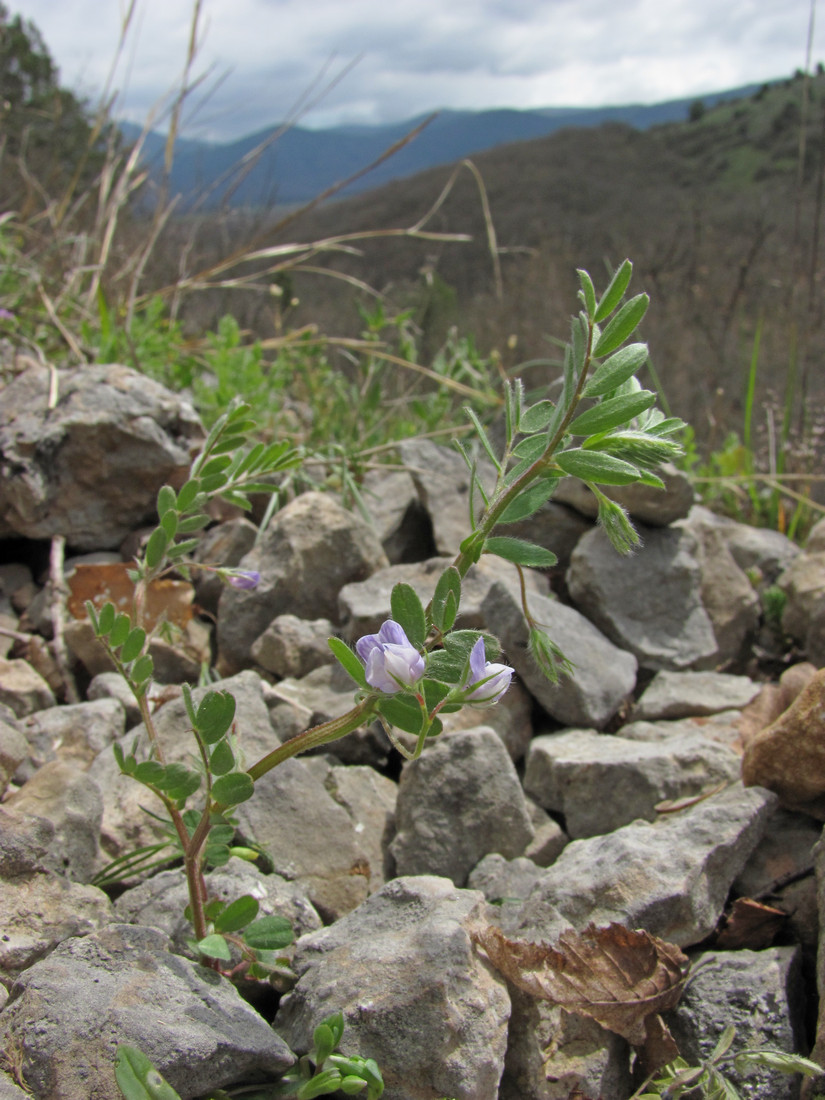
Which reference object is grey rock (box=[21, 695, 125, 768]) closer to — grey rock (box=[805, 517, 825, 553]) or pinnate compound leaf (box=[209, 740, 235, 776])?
pinnate compound leaf (box=[209, 740, 235, 776])

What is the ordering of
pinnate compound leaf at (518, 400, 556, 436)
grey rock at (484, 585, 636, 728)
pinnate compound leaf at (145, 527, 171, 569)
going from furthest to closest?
grey rock at (484, 585, 636, 728), pinnate compound leaf at (145, 527, 171, 569), pinnate compound leaf at (518, 400, 556, 436)

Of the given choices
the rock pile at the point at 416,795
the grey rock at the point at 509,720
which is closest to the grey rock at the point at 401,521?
the rock pile at the point at 416,795

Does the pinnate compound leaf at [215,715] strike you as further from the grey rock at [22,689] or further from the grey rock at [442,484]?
the grey rock at [442,484]

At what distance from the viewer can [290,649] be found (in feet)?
7.59

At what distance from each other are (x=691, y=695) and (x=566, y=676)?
1.28 feet

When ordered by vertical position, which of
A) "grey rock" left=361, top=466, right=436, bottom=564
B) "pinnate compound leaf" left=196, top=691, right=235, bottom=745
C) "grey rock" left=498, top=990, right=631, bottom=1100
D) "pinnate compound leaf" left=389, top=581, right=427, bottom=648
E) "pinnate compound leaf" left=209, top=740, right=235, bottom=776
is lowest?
"grey rock" left=498, top=990, right=631, bottom=1100

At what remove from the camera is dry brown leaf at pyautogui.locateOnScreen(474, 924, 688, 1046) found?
1.36m

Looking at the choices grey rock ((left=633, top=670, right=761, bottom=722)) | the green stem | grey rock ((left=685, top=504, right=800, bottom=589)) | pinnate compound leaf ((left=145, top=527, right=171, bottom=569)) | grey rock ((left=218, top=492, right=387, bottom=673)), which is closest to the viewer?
the green stem

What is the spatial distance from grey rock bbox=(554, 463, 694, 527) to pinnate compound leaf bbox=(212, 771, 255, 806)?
1687mm

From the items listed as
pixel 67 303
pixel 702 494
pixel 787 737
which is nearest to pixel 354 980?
pixel 787 737

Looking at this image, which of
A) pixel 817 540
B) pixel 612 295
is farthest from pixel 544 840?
pixel 817 540

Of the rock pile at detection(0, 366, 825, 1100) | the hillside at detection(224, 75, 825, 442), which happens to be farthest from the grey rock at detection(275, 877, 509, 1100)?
the hillside at detection(224, 75, 825, 442)

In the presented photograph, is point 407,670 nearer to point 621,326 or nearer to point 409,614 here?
point 409,614

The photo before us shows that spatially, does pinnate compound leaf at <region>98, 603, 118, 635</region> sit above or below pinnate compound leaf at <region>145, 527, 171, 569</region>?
below
